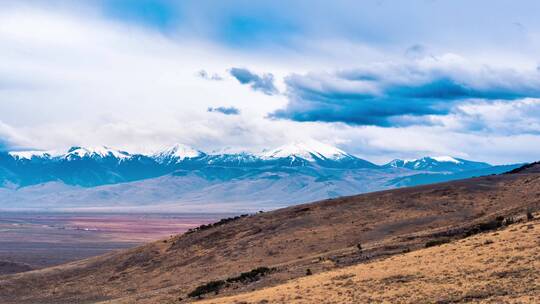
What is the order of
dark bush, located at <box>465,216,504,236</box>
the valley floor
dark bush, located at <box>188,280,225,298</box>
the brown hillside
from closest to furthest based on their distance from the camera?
the valley floor, dark bush, located at <box>188,280,225,298</box>, dark bush, located at <box>465,216,504,236</box>, the brown hillside

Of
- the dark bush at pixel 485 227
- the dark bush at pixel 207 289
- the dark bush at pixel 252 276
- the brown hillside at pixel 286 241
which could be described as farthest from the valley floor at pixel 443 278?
the brown hillside at pixel 286 241

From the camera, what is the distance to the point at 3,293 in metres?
64.3

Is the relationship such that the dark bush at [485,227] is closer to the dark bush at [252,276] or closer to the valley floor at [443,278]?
the valley floor at [443,278]

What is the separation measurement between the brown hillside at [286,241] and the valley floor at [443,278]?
26.9 feet

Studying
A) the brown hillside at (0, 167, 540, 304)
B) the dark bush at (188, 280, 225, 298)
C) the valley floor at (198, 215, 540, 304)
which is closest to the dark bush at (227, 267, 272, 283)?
→ the dark bush at (188, 280, 225, 298)

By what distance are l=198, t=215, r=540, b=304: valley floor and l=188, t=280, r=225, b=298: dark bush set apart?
4625 millimetres

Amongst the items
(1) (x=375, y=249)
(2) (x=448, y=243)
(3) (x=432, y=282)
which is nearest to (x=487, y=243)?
(2) (x=448, y=243)

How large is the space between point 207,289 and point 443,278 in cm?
1889

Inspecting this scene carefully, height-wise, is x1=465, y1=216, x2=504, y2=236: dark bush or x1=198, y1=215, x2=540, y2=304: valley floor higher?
x1=465, y1=216, x2=504, y2=236: dark bush

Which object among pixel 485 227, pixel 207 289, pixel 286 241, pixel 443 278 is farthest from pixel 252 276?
pixel 443 278

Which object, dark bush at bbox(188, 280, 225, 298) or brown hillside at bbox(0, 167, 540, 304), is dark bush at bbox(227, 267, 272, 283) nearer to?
dark bush at bbox(188, 280, 225, 298)

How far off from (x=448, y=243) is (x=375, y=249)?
277 inches

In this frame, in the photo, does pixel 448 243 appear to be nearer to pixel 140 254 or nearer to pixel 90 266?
pixel 140 254

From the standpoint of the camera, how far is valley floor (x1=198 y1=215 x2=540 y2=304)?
28.1m
